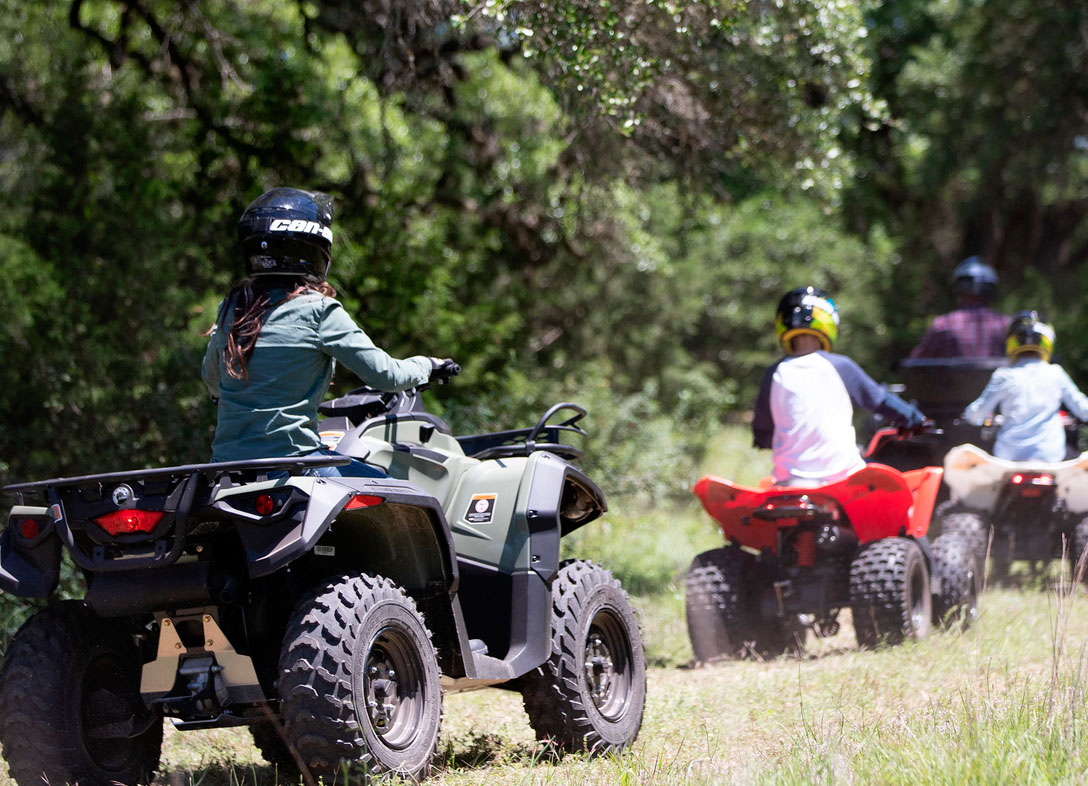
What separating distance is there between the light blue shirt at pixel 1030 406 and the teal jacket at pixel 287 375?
5669mm

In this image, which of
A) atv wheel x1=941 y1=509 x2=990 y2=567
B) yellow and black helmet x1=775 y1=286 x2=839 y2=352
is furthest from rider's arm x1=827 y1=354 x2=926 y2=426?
atv wheel x1=941 y1=509 x2=990 y2=567

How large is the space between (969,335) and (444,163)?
583 cm

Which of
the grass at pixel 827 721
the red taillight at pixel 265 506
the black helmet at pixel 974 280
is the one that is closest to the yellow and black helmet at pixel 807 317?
the grass at pixel 827 721

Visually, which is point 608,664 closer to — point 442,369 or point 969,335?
point 442,369

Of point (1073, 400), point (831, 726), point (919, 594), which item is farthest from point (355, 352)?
point (1073, 400)

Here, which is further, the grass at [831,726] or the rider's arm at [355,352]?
the rider's arm at [355,352]

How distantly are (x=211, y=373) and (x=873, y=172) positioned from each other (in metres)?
19.8

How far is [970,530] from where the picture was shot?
8.40 metres

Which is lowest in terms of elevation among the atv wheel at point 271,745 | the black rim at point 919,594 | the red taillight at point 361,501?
the atv wheel at point 271,745

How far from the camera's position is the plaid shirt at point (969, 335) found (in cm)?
1005

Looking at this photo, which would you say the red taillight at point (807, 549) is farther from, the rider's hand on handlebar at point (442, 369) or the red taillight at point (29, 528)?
the red taillight at point (29, 528)

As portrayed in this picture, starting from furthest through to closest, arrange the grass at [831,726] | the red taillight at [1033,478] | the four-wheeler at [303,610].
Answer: the red taillight at [1033,478]
the four-wheeler at [303,610]
the grass at [831,726]

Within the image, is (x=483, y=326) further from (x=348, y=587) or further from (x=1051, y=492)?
(x=348, y=587)

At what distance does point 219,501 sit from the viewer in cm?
367
